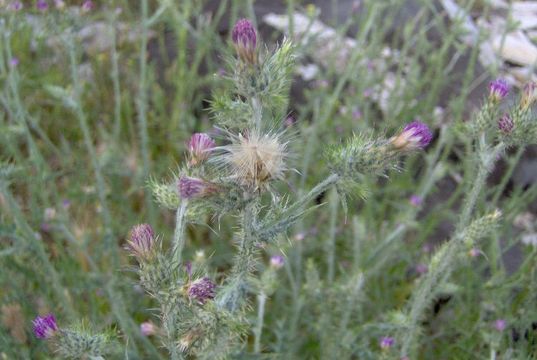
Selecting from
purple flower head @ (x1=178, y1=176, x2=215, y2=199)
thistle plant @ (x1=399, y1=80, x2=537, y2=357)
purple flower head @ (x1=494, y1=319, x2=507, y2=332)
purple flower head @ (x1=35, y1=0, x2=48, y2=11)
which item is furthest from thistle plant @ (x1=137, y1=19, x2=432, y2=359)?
purple flower head @ (x1=35, y1=0, x2=48, y2=11)

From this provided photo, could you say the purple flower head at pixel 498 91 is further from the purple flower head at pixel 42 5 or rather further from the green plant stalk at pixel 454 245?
the purple flower head at pixel 42 5

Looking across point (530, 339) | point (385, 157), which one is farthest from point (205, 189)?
point (530, 339)

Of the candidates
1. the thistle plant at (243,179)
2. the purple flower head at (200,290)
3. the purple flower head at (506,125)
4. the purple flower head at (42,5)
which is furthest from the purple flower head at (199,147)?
the purple flower head at (42,5)

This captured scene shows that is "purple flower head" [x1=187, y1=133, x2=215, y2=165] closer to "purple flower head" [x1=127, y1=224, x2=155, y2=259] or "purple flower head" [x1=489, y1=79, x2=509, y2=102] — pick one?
"purple flower head" [x1=127, y1=224, x2=155, y2=259]

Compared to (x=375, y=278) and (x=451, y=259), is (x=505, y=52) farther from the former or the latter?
(x=451, y=259)

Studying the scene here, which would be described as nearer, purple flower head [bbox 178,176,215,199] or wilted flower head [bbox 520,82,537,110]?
purple flower head [bbox 178,176,215,199]
